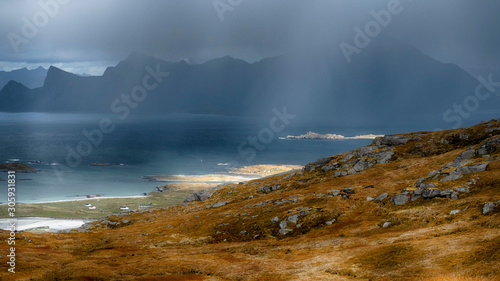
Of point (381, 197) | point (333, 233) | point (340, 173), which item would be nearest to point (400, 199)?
point (381, 197)

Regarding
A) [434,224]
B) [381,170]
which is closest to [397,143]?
[381,170]

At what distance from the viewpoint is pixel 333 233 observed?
7250 centimetres

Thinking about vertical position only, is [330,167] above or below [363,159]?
below

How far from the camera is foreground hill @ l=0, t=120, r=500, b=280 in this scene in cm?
4812

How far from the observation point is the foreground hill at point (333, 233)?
158ft

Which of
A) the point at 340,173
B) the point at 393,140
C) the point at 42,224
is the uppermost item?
the point at 393,140

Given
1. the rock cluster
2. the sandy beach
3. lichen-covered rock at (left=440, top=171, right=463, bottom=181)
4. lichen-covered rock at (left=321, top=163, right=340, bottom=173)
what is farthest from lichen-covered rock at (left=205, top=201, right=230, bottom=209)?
lichen-covered rock at (left=440, top=171, right=463, bottom=181)

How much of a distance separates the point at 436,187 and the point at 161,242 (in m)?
54.6

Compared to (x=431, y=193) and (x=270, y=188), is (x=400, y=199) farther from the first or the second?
(x=270, y=188)

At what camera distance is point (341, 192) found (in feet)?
314

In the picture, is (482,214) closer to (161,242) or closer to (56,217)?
(161,242)

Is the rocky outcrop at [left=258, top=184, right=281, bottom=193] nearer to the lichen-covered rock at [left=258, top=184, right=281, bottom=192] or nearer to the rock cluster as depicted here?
the lichen-covered rock at [left=258, top=184, right=281, bottom=192]

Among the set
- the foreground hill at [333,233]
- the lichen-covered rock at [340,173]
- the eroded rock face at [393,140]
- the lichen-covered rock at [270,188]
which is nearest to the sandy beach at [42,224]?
the foreground hill at [333,233]

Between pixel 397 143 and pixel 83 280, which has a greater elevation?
pixel 397 143
